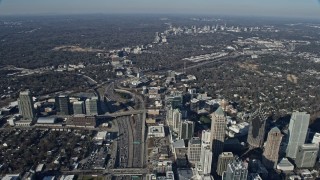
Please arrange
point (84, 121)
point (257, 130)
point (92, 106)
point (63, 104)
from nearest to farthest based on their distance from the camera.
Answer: point (257, 130), point (84, 121), point (92, 106), point (63, 104)

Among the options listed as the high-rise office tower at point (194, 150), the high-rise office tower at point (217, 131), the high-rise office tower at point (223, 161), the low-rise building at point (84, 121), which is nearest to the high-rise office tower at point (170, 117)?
the high-rise office tower at point (194, 150)

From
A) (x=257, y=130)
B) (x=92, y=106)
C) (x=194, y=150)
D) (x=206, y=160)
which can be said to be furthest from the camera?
(x=92, y=106)

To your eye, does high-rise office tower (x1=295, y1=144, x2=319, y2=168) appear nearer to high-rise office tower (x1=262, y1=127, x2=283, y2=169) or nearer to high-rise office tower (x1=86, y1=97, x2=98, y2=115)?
high-rise office tower (x1=262, y1=127, x2=283, y2=169)

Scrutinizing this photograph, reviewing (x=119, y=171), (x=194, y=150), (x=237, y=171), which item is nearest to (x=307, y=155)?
(x=237, y=171)

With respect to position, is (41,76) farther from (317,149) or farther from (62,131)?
(317,149)

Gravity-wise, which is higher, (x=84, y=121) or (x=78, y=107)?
(x=78, y=107)

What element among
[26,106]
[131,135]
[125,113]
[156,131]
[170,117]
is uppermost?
[26,106]

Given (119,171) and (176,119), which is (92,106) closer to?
(176,119)

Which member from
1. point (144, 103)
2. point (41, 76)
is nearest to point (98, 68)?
point (41, 76)
